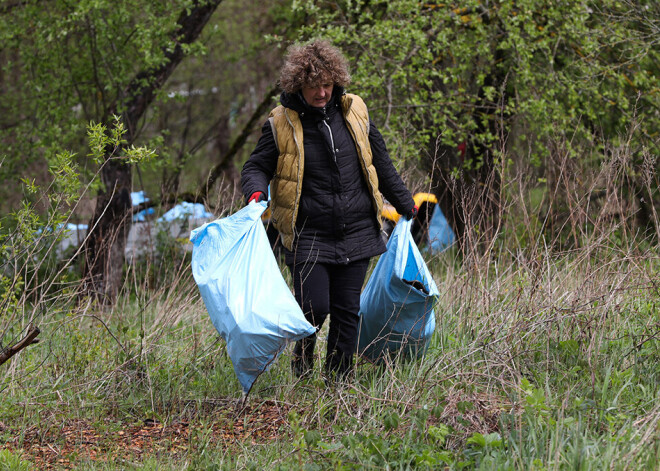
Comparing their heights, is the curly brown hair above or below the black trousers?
above

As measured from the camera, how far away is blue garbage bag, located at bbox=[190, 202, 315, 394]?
10.0 feet

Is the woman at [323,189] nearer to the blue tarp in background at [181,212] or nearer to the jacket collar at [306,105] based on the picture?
the jacket collar at [306,105]

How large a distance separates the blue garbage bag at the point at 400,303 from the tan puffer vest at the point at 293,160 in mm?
236

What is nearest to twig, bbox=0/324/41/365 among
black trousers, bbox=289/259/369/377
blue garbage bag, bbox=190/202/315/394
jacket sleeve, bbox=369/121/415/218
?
blue garbage bag, bbox=190/202/315/394

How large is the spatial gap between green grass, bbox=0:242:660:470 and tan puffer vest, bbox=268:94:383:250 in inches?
29.7

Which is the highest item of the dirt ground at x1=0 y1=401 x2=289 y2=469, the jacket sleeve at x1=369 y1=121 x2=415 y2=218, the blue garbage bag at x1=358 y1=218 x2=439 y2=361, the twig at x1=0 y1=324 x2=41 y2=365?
the jacket sleeve at x1=369 y1=121 x2=415 y2=218

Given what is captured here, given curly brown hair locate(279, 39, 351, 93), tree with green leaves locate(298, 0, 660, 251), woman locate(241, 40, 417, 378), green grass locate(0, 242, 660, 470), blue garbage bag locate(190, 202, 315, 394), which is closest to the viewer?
green grass locate(0, 242, 660, 470)

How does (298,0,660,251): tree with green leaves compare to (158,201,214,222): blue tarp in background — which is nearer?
(298,0,660,251): tree with green leaves

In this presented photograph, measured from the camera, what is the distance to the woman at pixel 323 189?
3465 millimetres

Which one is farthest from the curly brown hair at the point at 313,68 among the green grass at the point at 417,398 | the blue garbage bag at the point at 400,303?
the green grass at the point at 417,398

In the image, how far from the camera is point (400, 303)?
11.8 ft

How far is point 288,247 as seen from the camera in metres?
3.56

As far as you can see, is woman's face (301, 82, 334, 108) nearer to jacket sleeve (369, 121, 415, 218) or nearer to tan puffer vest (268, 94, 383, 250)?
tan puffer vest (268, 94, 383, 250)

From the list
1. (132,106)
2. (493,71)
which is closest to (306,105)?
(493,71)
